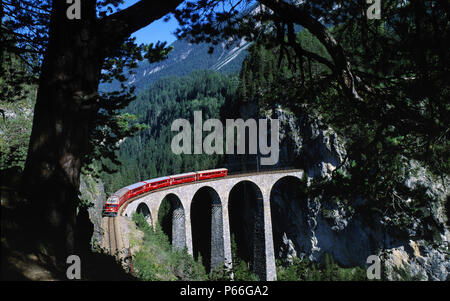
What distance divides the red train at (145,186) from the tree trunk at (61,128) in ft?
64.8

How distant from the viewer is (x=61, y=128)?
303 centimetres

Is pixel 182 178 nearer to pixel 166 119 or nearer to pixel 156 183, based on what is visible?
pixel 156 183

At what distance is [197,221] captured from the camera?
184 ft

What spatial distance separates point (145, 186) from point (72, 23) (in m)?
26.1

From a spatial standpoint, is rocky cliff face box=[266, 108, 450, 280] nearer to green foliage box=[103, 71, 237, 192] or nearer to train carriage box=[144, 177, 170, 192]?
train carriage box=[144, 177, 170, 192]

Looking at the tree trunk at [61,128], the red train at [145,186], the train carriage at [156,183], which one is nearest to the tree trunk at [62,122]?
the tree trunk at [61,128]

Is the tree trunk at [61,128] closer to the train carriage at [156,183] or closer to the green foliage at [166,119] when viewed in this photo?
the train carriage at [156,183]

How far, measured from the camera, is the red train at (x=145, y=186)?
21797 mm

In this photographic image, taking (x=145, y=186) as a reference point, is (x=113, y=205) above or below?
below

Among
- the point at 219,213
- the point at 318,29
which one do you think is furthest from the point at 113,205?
the point at 318,29

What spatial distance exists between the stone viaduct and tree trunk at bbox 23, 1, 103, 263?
70.4 feet

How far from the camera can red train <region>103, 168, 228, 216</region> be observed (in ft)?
71.5

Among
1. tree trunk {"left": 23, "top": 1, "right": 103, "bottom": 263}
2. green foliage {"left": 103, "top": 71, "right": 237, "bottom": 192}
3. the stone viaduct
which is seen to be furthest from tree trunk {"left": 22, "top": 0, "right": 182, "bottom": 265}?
green foliage {"left": 103, "top": 71, "right": 237, "bottom": 192}

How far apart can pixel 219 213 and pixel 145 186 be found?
9755mm
